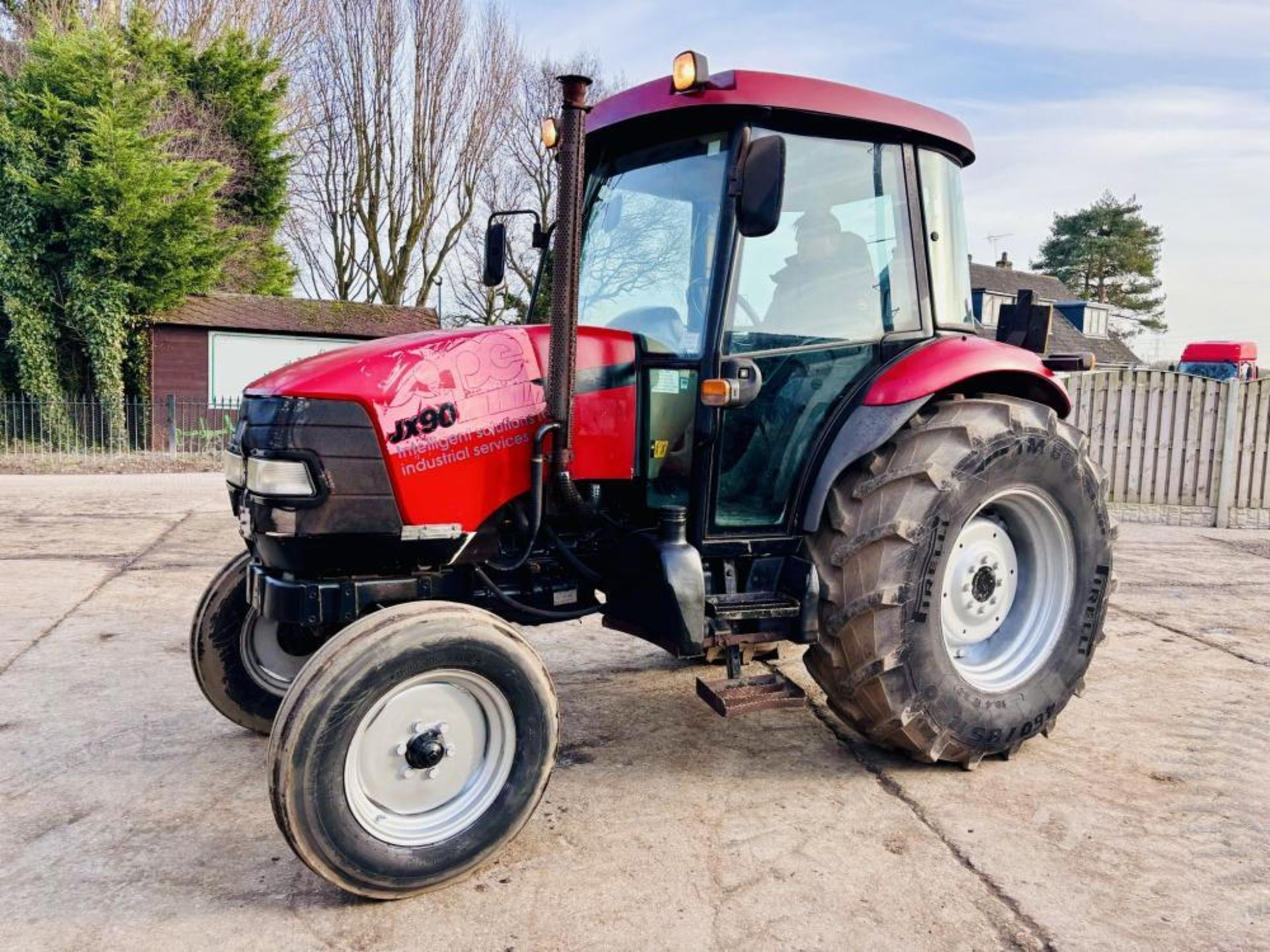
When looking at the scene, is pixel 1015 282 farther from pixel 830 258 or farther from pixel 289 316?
pixel 830 258

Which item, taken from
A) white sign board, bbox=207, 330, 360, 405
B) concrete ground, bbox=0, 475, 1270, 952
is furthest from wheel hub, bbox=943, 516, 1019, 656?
white sign board, bbox=207, 330, 360, 405

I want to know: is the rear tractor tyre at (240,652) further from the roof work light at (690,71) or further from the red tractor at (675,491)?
the roof work light at (690,71)

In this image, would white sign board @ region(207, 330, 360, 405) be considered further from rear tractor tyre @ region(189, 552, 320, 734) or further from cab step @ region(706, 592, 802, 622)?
cab step @ region(706, 592, 802, 622)

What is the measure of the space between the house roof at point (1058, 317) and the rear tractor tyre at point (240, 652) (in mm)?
27872

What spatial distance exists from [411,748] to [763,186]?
1.91 m

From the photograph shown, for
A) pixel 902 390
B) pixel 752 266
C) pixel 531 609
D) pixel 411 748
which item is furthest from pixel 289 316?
pixel 411 748

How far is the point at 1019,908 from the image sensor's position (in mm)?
2543

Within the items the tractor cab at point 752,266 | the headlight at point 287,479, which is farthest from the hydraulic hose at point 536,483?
the headlight at point 287,479

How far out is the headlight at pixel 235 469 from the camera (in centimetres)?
294

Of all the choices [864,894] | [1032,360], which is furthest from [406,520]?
[1032,360]

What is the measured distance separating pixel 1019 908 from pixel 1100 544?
169cm

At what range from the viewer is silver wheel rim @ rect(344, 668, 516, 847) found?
2.57 m

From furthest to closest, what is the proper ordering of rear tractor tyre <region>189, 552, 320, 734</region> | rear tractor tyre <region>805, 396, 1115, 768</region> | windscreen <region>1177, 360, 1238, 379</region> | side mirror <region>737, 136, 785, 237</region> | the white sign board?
1. windscreen <region>1177, 360, 1238, 379</region>
2. the white sign board
3. rear tractor tyre <region>189, 552, 320, 734</region>
4. rear tractor tyre <region>805, 396, 1115, 768</region>
5. side mirror <region>737, 136, 785, 237</region>

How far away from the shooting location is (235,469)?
119 inches
